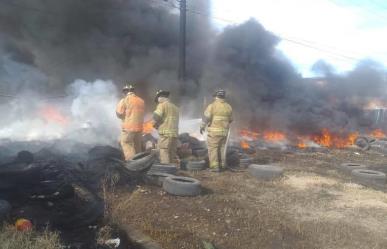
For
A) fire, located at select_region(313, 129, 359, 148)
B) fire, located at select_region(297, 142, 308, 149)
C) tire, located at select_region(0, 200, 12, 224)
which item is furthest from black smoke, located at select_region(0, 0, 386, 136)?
tire, located at select_region(0, 200, 12, 224)

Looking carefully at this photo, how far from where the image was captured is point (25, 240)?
3.76 metres

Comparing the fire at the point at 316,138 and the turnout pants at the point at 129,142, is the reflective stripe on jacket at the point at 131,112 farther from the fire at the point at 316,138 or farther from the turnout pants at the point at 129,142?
the fire at the point at 316,138

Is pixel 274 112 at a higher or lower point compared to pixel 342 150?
higher

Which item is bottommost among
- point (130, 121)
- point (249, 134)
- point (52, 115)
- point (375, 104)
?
point (249, 134)

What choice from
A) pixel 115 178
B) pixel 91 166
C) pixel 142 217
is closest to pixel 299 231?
pixel 142 217

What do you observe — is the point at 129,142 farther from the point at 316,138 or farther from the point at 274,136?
the point at 316,138

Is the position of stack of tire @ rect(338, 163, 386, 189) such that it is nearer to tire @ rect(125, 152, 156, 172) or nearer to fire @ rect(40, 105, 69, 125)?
tire @ rect(125, 152, 156, 172)

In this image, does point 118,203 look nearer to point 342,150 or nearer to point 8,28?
point 342,150

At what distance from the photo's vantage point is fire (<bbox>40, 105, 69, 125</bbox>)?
13.5 meters

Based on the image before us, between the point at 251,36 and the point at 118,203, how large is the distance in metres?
16.0

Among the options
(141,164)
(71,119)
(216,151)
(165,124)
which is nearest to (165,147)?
(165,124)

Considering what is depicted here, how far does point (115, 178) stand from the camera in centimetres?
684

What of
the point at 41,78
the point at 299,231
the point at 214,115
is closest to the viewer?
the point at 299,231

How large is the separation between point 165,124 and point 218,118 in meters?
1.26
